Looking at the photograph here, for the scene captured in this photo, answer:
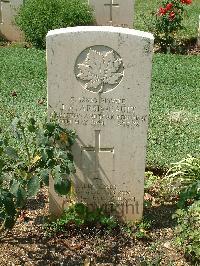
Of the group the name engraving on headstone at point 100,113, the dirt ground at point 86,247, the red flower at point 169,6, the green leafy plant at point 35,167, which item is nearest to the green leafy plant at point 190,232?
the dirt ground at point 86,247

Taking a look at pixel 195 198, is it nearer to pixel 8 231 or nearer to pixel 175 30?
pixel 8 231

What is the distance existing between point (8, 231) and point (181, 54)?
20.7 ft

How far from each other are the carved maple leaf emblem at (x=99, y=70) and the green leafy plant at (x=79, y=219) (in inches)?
42.5

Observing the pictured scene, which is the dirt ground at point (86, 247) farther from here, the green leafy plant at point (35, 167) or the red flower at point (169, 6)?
the red flower at point (169, 6)

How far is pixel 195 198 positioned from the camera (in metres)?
4.34

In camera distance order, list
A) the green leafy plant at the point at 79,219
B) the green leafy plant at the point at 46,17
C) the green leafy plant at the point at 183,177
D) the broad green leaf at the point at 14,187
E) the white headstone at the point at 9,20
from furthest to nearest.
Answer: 1. the white headstone at the point at 9,20
2. the green leafy plant at the point at 46,17
3. the green leafy plant at the point at 183,177
4. the green leafy plant at the point at 79,219
5. the broad green leaf at the point at 14,187

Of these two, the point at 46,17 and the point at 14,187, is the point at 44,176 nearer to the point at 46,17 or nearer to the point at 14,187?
the point at 14,187

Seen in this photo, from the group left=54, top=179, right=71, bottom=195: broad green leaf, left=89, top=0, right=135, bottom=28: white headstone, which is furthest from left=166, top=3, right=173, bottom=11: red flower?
left=54, top=179, right=71, bottom=195: broad green leaf

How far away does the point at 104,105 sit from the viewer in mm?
3943

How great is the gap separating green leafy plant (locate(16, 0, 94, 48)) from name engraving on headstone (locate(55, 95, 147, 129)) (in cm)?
600

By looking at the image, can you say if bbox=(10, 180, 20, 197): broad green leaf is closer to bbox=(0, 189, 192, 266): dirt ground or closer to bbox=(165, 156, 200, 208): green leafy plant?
bbox=(0, 189, 192, 266): dirt ground

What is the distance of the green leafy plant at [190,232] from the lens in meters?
3.84

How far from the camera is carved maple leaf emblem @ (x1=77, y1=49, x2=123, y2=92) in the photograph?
3760 mm

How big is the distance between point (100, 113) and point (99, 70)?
36cm
